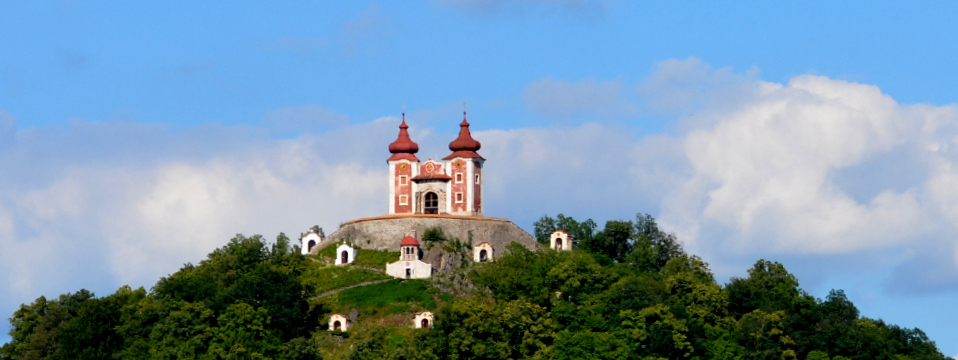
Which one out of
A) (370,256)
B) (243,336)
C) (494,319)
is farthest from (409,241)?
(243,336)

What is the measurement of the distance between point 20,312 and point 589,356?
114ft

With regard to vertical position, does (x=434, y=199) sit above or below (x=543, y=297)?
above

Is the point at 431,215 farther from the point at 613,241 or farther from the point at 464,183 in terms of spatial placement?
the point at 613,241

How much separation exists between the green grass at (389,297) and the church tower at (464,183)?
9.32 meters

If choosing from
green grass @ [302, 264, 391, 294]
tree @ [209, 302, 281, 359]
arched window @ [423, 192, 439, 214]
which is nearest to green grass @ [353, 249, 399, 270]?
green grass @ [302, 264, 391, 294]

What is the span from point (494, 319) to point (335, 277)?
16.0 metres

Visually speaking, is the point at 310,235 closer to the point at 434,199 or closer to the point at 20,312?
the point at 434,199

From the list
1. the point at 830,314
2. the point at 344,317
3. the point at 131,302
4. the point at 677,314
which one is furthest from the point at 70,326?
the point at 830,314

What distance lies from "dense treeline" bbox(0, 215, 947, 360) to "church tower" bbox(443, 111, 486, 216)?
6483mm

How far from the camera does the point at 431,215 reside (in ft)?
421

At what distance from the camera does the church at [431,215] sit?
12756 centimetres

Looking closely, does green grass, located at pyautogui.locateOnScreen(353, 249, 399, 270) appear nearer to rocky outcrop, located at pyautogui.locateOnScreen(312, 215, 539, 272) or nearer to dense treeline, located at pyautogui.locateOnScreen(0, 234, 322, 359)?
rocky outcrop, located at pyautogui.locateOnScreen(312, 215, 539, 272)

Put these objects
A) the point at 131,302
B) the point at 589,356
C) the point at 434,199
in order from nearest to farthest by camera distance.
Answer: the point at 589,356 → the point at 131,302 → the point at 434,199

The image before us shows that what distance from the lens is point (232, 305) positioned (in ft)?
370
